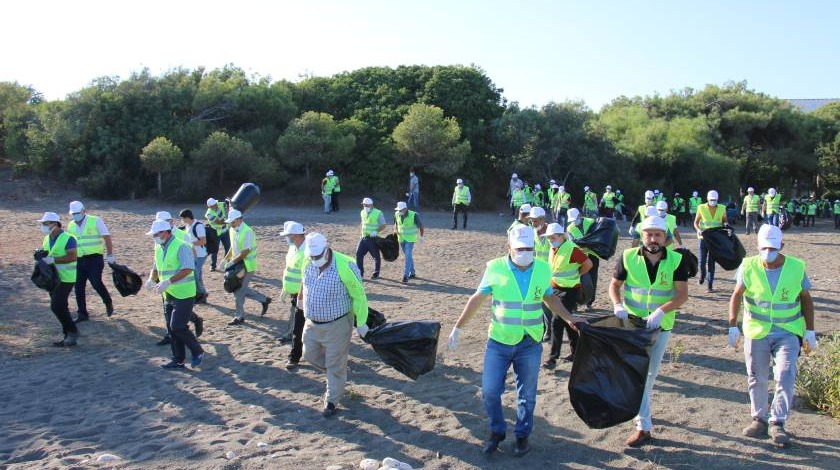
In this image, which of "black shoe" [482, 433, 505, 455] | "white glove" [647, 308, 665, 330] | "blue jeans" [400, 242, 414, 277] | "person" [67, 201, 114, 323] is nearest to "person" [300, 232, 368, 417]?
"black shoe" [482, 433, 505, 455]

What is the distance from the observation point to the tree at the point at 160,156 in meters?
25.4

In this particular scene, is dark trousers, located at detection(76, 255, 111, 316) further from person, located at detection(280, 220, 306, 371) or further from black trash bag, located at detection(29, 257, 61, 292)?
person, located at detection(280, 220, 306, 371)

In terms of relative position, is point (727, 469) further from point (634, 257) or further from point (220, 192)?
point (220, 192)

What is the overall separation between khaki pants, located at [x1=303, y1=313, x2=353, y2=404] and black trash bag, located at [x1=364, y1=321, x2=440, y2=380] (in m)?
0.25

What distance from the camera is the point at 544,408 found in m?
6.43

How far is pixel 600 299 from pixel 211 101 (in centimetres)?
2238

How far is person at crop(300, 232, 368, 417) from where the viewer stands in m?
6.12

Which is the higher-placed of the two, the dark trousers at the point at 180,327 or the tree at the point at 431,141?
the tree at the point at 431,141

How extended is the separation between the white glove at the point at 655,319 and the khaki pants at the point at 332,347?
8.61ft

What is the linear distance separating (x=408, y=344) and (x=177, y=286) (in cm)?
307

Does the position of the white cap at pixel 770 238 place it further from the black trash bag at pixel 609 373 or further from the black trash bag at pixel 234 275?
the black trash bag at pixel 234 275

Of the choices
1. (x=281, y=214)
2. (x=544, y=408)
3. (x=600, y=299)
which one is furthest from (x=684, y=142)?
(x=544, y=408)

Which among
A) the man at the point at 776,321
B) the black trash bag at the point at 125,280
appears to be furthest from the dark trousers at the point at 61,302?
the man at the point at 776,321

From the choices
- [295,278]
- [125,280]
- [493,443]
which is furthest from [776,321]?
[125,280]
